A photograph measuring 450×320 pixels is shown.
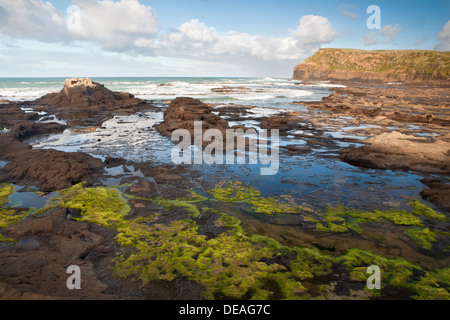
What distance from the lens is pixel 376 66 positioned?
120 m

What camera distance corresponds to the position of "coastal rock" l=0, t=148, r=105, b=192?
8.68m

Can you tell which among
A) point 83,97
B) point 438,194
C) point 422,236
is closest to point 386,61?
point 83,97

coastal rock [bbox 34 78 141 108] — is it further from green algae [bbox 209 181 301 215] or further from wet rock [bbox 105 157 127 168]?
green algae [bbox 209 181 301 215]

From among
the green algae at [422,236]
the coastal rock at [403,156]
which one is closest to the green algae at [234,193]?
the green algae at [422,236]

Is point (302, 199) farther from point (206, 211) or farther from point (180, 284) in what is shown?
point (180, 284)

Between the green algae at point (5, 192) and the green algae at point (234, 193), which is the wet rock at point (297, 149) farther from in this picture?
the green algae at point (5, 192)

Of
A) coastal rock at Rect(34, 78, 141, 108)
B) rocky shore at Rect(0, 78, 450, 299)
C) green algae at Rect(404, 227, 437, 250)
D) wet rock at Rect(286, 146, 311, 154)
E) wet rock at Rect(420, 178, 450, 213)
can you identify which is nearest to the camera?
rocky shore at Rect(0, 78, 450, 299)

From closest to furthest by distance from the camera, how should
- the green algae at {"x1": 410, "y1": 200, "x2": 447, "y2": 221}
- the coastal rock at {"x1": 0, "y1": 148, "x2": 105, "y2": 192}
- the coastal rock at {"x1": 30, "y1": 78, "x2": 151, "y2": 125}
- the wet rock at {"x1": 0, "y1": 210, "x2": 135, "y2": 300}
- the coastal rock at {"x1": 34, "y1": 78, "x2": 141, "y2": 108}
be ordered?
the wet rock at {"x1": 0, "y1": 210, "x2": 135, "y2": 300}
the green algae at {"x1": 410, "y1": 200, "x2": 447, "y2": 221}
the coastal rock at {"x1": 0, "y1": 148, "x2": 105, "y2": 192}
the coastal rock at {"x1": 30, "y1": 78, "x2": 151, "y2": 125}
the coastal rock at {"x1": 34, "y1": 78, "x2": 141, "y2": 108}

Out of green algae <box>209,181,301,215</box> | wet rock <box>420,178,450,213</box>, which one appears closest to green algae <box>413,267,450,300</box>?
green algae <box>209,181,301,215</box>

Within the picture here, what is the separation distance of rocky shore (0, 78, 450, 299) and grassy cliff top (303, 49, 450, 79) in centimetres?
11415

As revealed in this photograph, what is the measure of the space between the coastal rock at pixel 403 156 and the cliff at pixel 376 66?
344 ft

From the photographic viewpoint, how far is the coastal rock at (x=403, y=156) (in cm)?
1094

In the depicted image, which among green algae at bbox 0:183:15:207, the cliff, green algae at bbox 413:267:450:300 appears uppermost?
the cliff
